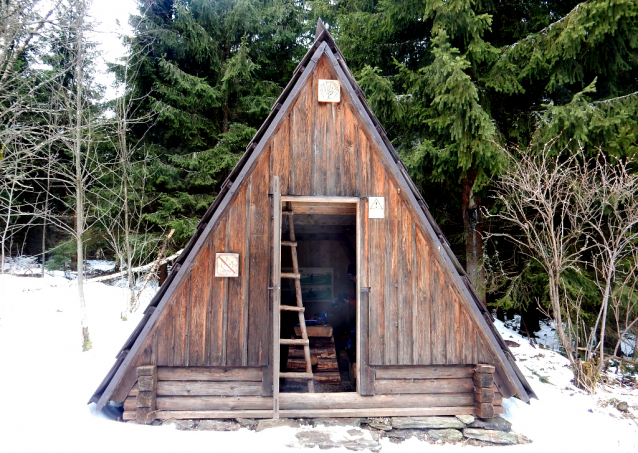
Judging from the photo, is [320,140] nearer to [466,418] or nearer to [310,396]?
[310,396]

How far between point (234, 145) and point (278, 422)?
8.86 meters

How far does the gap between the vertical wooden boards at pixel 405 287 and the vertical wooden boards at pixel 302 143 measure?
1301mm

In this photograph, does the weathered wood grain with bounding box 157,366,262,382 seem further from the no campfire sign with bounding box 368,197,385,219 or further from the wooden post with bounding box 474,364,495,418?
the wooden post with bounding box 474,364,495,418

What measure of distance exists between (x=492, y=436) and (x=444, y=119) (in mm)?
5293

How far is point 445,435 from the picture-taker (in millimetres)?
4395

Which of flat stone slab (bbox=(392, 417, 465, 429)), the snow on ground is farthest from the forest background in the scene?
flat stone slab (bbox=(392, 417, 465, 429))

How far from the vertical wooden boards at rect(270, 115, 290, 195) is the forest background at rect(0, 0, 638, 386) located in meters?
3.26

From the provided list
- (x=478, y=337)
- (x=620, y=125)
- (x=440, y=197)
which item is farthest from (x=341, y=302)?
(x=620, y=125)

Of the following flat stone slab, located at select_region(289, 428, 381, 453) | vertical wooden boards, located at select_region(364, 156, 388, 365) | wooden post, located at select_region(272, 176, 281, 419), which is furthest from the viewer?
vertical wooden boards, located at select_region(364, 156, 388, 365)

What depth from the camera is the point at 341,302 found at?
872 centimetres

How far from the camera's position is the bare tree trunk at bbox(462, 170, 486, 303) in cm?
802

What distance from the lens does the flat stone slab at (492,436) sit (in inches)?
171

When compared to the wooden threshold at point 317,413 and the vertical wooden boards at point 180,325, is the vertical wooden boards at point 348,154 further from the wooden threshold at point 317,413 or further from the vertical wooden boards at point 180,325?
the wooden threshold at point 317,413

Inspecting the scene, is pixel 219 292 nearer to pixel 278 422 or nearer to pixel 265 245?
pixel 265 245
